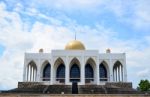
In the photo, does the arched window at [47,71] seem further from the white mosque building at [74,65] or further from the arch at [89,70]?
the arch at [89,70]

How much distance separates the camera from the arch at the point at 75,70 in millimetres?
50562

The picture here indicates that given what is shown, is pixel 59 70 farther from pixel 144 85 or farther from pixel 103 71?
pixel 144 85

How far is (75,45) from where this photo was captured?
52.3 metres

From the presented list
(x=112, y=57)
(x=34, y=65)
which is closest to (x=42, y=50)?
(x=34, y=65)

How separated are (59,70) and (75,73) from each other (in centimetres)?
310

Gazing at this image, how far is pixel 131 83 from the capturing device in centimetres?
4772

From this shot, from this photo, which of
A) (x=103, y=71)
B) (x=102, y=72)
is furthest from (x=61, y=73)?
(x=103, y=71)

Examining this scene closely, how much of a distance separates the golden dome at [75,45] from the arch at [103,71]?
4.86 meters

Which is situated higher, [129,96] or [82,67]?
[82,67]

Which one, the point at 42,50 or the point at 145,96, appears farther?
the point at 42,50

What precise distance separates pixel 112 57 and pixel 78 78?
7.34 m

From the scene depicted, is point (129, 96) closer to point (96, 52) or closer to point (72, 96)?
point (72, 96)

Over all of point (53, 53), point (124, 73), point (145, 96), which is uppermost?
point (53, 53)

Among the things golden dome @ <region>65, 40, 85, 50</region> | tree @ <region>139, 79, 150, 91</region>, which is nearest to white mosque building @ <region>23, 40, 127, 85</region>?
golden dome @ <region>65, 40, 85, 50</region>
